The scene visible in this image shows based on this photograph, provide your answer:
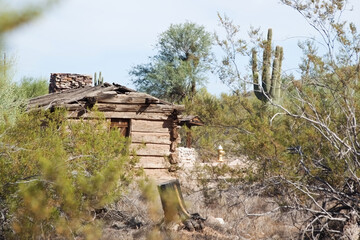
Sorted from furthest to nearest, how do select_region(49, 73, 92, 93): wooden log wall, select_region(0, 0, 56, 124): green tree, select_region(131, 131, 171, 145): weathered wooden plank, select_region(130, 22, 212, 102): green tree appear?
select_region(130, 22, 212, 102): green tree, select_region(49, 73, 92, 93): wooden log wall, select_region(131, 131, 171, 145): weathered wooden plank, select_region(0, 0, 56, 124): green tree

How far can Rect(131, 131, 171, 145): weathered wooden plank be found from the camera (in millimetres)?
15984

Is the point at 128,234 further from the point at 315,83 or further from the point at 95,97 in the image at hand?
the point at 95,97

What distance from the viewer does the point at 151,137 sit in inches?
637

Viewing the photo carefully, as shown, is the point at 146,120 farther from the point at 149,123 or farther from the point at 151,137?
the point at 151,137

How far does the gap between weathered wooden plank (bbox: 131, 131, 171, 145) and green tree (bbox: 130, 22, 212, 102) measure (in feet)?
57.8

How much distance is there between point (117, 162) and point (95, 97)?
8108 millimetres

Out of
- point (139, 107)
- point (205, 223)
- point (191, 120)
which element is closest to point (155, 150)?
point (139, 107)

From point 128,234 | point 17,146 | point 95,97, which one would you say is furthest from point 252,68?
point 95,97

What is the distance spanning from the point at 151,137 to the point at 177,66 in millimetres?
19064

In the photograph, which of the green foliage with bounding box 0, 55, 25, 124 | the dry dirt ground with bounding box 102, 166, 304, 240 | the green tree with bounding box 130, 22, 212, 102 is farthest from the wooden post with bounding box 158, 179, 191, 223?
the green tree with bounding box 130, 22, 212, 102

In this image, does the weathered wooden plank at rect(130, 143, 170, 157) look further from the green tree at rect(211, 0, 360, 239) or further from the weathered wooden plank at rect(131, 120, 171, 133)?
the green tree at rect(211, 0, 360, 239)

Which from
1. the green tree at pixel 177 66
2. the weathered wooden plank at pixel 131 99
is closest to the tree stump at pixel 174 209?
the weathered wooden plank at pixel 131 99

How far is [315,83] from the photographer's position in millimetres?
7199

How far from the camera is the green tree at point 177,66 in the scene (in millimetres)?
34312
